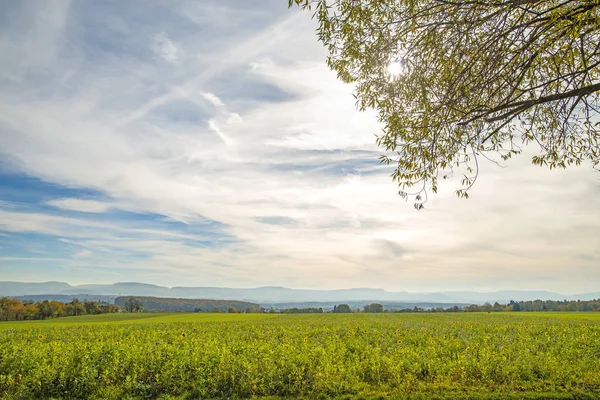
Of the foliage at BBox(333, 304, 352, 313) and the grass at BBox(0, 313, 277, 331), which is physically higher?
the grass at BBox(0, 313, 277, 331)

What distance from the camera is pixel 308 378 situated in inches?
425

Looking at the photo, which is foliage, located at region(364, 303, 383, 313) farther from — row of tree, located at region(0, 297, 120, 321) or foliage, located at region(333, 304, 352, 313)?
row of tree, located at region(0, 297, 120, 321)

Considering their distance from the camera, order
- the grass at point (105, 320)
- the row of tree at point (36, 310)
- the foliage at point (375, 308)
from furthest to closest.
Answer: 1. the foliage at point (375, 308)
2. the row of tree at point (36, 310)
3. the grass at point (105, 320)

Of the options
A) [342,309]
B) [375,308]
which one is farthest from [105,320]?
[375,308]

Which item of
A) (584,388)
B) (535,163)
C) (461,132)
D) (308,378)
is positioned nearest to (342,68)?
(461,132)

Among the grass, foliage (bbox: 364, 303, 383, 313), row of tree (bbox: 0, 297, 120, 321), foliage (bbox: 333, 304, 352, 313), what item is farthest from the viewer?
foliage (bbox: 364, 303, 383, 313)

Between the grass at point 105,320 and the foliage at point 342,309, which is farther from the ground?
the grass at point 105,320

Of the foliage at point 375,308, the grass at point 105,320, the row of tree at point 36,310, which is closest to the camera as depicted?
the grass at point 105,320

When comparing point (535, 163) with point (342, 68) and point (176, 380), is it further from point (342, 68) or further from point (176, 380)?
point (176, 380)

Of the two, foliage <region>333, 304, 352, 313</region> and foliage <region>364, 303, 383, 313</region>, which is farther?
foliage <region>364, 303, 383, 313</region>

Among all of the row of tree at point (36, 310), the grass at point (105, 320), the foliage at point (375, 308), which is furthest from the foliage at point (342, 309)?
the row of tree at point (36, 310)

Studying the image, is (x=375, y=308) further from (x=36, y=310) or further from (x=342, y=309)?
(x=36, y=310)

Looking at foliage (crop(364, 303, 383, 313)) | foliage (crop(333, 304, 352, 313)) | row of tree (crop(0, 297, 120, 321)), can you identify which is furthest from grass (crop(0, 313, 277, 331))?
foliage (crop(364, 303, 383, 313))

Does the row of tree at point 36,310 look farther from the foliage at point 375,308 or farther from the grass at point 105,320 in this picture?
the foliage at point 375,308
